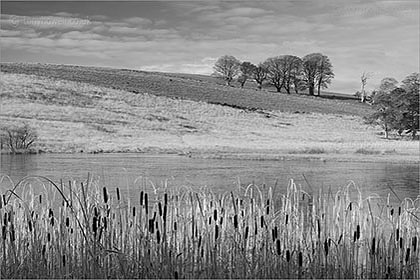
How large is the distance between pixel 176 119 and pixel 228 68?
42.1 meters

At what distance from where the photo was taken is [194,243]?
776 centimetres

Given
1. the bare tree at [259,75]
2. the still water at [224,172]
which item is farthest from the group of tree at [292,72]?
the still water at [224,172]

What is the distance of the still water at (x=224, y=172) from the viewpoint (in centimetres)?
1986

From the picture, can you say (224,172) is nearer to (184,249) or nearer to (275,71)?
(184,249)

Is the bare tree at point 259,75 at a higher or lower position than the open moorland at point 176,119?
higher

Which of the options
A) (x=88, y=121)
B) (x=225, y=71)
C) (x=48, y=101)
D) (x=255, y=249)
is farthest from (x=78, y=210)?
(x=225, y=71)

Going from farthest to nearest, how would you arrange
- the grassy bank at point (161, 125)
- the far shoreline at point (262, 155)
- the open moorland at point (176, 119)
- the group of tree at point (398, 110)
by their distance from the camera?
the group of tree at point (398, 110) → the grassy bank at point (161, 125) → the open moorland at point (176, 119) → the far shoreline at point (262, 155)

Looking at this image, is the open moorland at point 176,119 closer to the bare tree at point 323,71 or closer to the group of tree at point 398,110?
the group of tree at point 398,110

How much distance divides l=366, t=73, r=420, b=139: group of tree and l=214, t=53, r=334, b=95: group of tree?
31.6 m

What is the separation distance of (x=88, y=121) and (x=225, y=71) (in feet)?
157

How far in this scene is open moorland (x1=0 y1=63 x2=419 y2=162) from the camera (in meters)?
38.1

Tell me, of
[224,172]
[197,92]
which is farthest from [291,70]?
[224,172]

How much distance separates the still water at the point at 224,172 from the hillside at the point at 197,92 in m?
34.7

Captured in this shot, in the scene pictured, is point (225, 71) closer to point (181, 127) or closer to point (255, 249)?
point (181, 127)
